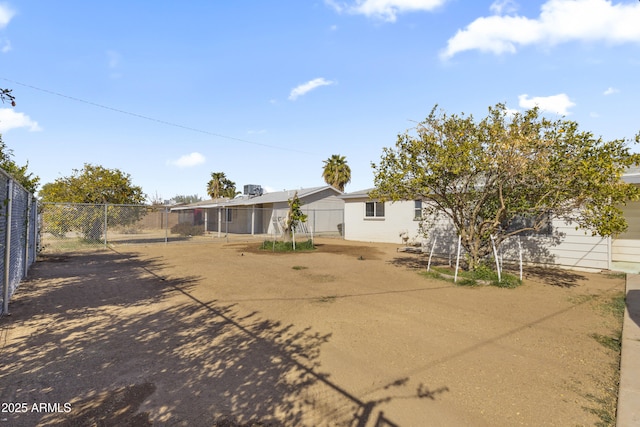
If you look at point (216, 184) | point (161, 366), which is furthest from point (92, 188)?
point (216, 184)

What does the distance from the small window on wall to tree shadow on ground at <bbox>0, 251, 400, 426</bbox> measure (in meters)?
14.9

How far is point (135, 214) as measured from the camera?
60.5 feet

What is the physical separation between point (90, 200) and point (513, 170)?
63.5 ft

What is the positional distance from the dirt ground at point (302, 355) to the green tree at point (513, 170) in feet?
6.42

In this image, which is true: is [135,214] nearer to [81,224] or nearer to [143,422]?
[81,224]

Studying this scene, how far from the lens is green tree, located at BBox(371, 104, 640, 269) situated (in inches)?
274

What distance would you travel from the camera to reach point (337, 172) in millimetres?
38125

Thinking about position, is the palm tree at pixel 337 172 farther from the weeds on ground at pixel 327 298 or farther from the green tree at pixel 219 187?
the weeds on ground at pixel 327 298

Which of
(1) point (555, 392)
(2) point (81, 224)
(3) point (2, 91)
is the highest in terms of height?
(3) point (2, 91)

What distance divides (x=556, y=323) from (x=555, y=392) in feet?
8.71

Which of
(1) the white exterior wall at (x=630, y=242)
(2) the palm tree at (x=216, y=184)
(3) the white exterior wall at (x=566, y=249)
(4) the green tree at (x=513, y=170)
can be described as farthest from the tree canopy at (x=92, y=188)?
(2) the palm tree at (x=216, y=184)

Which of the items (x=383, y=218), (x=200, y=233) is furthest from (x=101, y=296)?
(x=200, y=233)

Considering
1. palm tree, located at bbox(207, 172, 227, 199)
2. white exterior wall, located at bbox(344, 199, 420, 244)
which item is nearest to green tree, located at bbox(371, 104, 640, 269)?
white exterior wall, located at bbox(344, 199, 420, 244)

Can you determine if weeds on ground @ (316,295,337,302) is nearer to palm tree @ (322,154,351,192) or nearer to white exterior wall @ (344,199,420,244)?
white exterior wall @ (344,199,420,244)
